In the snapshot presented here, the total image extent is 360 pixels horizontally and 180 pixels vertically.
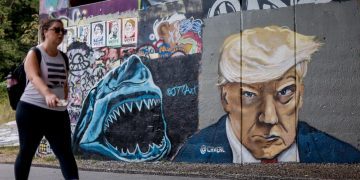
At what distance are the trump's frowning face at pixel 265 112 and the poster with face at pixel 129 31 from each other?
253 cm

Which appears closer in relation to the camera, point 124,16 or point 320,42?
point 320,42

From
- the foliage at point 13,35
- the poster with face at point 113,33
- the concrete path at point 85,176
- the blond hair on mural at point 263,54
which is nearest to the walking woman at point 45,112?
the concrete path at point 85,176

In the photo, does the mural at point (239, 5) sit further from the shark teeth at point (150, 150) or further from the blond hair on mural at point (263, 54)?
the shark teeth at point (150, 150)

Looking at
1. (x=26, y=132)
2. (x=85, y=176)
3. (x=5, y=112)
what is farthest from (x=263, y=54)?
(x=5, y=112)

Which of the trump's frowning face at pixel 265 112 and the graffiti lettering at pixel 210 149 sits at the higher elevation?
the trump's frowning face at pixel 265 112

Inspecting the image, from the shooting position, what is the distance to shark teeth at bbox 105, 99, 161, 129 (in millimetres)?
10703

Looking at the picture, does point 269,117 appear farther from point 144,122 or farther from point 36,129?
point 36,129

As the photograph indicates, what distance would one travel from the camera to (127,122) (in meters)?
11.0

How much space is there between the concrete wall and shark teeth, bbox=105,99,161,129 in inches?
0.8

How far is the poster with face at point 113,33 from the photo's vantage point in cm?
1145

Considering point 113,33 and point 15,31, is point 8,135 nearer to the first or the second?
point 113,33

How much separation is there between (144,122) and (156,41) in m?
1.61

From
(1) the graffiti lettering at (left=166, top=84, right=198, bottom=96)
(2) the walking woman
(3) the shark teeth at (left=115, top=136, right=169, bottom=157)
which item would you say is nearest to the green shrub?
(3) the shark teeth at (left=115, top=136, right=169, bottom=157)

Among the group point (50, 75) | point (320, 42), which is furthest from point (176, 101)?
point (50, 75)
